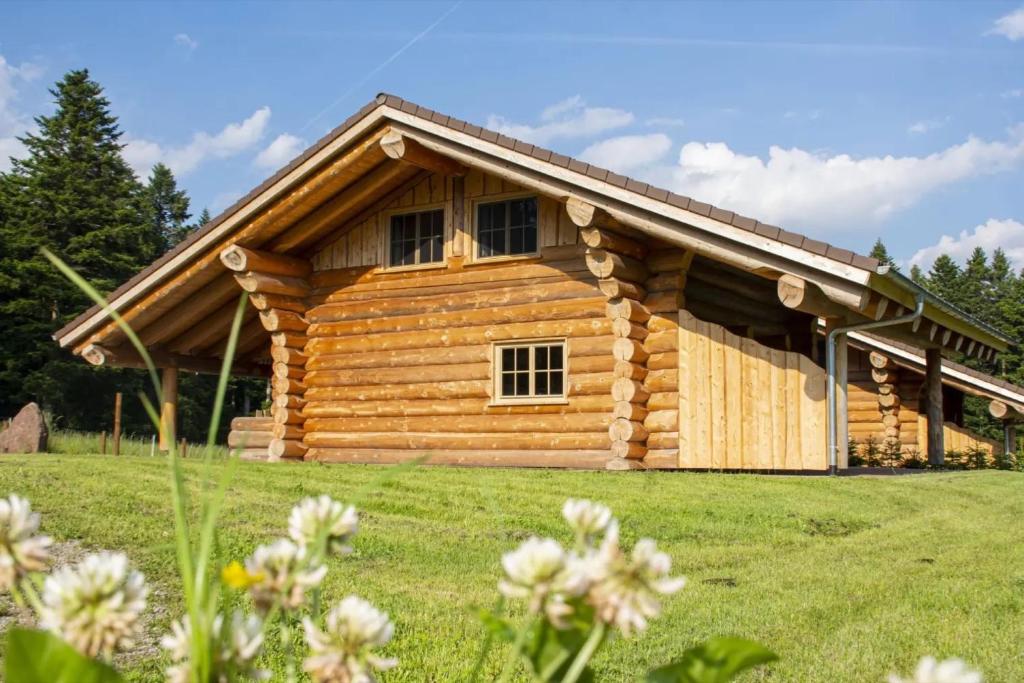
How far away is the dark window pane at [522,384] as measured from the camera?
1401 centimetres

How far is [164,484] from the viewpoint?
29.6 feet

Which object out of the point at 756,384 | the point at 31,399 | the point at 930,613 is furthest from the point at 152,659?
the point at 31,399

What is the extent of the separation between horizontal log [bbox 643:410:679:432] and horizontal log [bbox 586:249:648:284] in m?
1.78

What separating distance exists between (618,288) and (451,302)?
123 inches

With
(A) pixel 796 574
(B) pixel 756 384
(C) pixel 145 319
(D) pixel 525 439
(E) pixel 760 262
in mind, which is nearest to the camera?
(A) pixel 796 574

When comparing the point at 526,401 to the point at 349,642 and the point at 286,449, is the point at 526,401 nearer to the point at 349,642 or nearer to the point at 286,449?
the point at 286,449

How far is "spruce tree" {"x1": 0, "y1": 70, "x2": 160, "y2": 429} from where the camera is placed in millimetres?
34281

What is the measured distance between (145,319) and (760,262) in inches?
422

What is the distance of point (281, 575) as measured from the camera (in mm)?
1359

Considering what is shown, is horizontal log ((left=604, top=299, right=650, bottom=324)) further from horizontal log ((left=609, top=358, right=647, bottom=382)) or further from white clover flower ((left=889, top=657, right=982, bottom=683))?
white clover flower ((left=889, top=657, right=982, bottom=683))

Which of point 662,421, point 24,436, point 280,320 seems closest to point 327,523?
point 662,421

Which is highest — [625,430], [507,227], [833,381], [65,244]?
[65,244]

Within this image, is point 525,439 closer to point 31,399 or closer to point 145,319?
point 145,319

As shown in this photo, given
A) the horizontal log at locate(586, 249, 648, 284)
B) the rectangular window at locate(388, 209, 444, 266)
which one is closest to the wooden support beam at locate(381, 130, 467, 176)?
the rectangular window at locate(388, 209, 444, 266)
